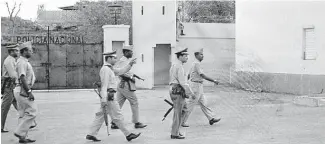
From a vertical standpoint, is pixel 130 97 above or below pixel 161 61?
below

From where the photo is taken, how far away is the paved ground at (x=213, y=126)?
27.6ft

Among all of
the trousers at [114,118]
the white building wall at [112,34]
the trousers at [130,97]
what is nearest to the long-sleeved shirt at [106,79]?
the trousers at [114,118]

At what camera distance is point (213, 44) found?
20625 mm

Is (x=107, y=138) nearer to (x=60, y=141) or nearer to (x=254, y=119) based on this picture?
(x=60, y=141)

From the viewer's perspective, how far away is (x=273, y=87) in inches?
683

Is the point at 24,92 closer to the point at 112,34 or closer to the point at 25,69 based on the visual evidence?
the point at 25,69

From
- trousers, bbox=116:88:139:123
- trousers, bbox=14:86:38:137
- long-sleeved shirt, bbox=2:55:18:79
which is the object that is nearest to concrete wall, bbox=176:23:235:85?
trousers, bbox=116:88:139:123

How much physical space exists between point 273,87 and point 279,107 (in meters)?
4.46

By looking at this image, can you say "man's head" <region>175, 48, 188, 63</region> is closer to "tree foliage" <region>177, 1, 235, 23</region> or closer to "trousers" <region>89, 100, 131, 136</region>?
"trousers" <region>89, 100, 131, 136</region>

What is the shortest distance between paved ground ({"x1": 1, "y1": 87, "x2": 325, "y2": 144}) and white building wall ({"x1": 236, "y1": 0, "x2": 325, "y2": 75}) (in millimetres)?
1351

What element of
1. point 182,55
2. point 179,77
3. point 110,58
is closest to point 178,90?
point 179,77

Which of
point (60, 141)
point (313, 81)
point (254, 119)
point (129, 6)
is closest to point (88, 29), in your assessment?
point (129, 6)

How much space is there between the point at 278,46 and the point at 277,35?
38 cm

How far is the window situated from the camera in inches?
624
